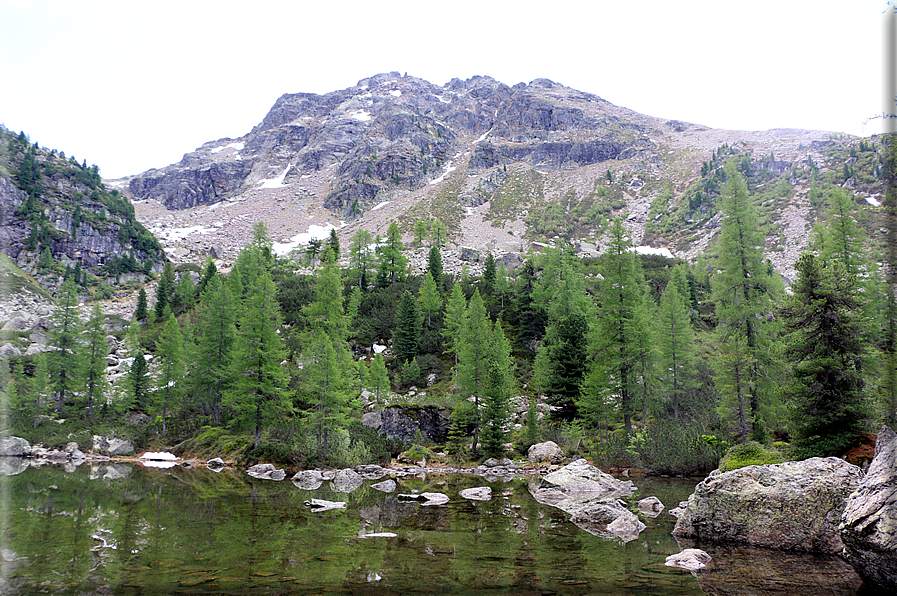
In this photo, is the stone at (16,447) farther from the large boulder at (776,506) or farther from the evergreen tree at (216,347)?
the large boulder at (776,506)

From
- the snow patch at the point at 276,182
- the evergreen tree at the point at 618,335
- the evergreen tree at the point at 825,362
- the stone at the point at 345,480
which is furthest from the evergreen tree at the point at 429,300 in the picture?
the snow patch at the point at 276,182

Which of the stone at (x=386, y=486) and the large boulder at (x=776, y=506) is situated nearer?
the large boulder at (x=776, y=506)

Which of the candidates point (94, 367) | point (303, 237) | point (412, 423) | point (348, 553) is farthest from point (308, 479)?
point (303, 237)

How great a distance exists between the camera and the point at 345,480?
65.8ft

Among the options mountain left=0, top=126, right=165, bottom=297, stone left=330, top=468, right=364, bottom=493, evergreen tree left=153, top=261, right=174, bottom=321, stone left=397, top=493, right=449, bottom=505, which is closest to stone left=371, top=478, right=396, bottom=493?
stone left=330, top=468, right=364, bottom=493

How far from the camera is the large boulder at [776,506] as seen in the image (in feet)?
29.1

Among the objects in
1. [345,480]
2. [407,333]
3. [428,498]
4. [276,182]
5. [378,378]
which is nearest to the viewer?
[428,498]

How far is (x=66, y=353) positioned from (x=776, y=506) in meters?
45.5

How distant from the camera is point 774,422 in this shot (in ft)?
67.5

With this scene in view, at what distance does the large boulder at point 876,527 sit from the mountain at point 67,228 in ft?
309

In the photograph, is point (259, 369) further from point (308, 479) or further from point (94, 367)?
point (94, 367)

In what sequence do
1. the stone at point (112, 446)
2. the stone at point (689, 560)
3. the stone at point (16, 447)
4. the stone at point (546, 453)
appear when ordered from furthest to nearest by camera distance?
1. the stone at point (112, 446)
2. the stone at point (16, 447)
3. the stone at point (546, 453)
4. the stone at point (689, 560)

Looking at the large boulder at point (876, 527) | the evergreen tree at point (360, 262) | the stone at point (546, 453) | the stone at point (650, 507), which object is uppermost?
the evergreen tree at point (360, 262)

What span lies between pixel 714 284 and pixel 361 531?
21850 mm
